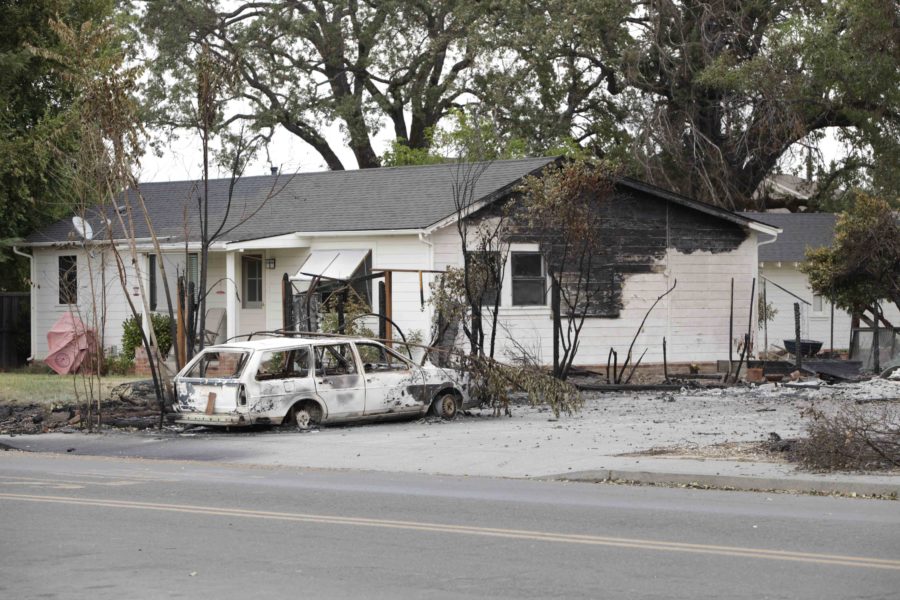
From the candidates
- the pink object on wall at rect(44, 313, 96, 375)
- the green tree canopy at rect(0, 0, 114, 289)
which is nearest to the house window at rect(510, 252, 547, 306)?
the pink object on wall at rect(44, 313, 96, 375)

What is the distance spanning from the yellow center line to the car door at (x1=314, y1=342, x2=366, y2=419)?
6927 millimetres

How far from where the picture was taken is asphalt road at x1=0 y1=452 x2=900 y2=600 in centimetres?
792

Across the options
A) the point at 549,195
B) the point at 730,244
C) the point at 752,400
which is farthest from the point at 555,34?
the point at 752,400

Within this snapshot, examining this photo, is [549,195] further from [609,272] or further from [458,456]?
[458,456]

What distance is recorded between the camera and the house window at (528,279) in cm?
2723

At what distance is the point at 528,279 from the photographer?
27.3 metres

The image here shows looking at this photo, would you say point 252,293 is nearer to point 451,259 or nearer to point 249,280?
point 249,280

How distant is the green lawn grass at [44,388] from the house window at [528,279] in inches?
322

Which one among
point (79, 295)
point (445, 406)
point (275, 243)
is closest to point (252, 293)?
point (275, 243)

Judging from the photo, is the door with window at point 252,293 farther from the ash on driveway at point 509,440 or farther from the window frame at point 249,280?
the ash on driveway at point 509,440

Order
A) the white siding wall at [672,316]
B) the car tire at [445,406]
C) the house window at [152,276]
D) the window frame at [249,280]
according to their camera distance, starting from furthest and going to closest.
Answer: the house window at [152,276], the window frame at [249,280], the white siding wall at [672,316], the car tire at [445,406]

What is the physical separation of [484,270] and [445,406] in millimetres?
4317

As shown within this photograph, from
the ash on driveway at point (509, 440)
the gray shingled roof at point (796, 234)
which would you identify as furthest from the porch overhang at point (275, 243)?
the gray shingled roof at point (796, 234)

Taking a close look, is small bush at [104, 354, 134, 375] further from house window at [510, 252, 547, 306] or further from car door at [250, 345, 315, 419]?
car door at [250, 345, 315, 419]
